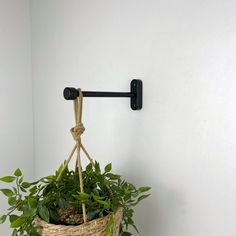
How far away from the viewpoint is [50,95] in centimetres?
A: 132

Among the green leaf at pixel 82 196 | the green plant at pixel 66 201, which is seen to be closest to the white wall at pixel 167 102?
the green plant at pixel 66 201

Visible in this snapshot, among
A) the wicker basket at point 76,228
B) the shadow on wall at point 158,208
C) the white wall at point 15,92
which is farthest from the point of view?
the white wall at point 15,92

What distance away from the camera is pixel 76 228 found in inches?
25.0

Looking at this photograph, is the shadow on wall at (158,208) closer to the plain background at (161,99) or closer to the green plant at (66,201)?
the plain background at (161,99)

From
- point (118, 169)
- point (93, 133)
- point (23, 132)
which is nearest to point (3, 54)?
point (23, 132)

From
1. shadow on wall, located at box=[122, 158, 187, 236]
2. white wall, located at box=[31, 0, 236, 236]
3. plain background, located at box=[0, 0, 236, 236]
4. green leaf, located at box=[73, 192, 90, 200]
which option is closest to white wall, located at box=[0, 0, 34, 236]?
plain background, located at box=[0, 0, 236, 236]

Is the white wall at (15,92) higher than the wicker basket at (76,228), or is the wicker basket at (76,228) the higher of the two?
the white wall at (15,92)

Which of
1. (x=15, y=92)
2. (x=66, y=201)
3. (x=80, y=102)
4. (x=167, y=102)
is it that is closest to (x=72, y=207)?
(x=66, y=201)

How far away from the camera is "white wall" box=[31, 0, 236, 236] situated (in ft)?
2.34

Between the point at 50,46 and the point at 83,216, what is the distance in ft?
2.82

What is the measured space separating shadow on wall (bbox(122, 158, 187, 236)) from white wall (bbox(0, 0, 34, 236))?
685mm

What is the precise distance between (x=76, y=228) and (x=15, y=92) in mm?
937

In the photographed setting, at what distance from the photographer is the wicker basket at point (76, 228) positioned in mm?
636

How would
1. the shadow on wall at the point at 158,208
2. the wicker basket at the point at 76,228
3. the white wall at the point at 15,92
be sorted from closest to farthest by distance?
the wicker basket at the point at 76,228
the shadow on wall at the point at 158,208
the white wall at the point at 15,92
